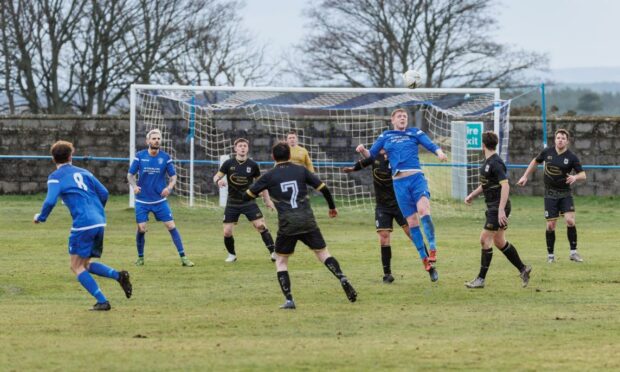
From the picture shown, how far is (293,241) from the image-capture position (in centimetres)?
1295

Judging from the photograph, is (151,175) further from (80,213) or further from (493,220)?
(493,220)

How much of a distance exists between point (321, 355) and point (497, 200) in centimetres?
483

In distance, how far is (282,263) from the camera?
1302 centimetres

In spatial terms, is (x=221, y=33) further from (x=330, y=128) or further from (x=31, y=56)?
(x=330, y=128)

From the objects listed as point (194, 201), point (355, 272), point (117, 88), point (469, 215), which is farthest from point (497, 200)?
point (117, 88)

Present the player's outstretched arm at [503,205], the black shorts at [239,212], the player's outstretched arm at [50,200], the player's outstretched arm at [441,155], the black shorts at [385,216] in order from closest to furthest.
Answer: the player's outstretched arm at [50,200], the player's outstretched arm at [503,205], the player's outstretched arm at [441,155], the black shorts at [385,216], the black shorts at [239,212]

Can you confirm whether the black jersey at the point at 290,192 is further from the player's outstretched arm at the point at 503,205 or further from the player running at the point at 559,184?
the player running at the point at 559,184

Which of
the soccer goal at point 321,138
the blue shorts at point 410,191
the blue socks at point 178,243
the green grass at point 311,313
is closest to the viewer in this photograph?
the green grass at point 311,313

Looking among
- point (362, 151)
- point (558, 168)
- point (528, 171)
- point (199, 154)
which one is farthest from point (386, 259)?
point (199, 154)

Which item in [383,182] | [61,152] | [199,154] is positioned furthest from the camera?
[199,154]

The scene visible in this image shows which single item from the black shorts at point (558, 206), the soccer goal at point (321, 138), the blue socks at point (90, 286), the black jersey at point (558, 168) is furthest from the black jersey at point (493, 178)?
the soccer goal at point (321, 138)

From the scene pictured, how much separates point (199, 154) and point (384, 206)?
634 inches

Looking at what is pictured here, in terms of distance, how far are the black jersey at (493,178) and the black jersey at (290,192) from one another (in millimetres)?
2359

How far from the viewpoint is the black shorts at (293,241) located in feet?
42.4
